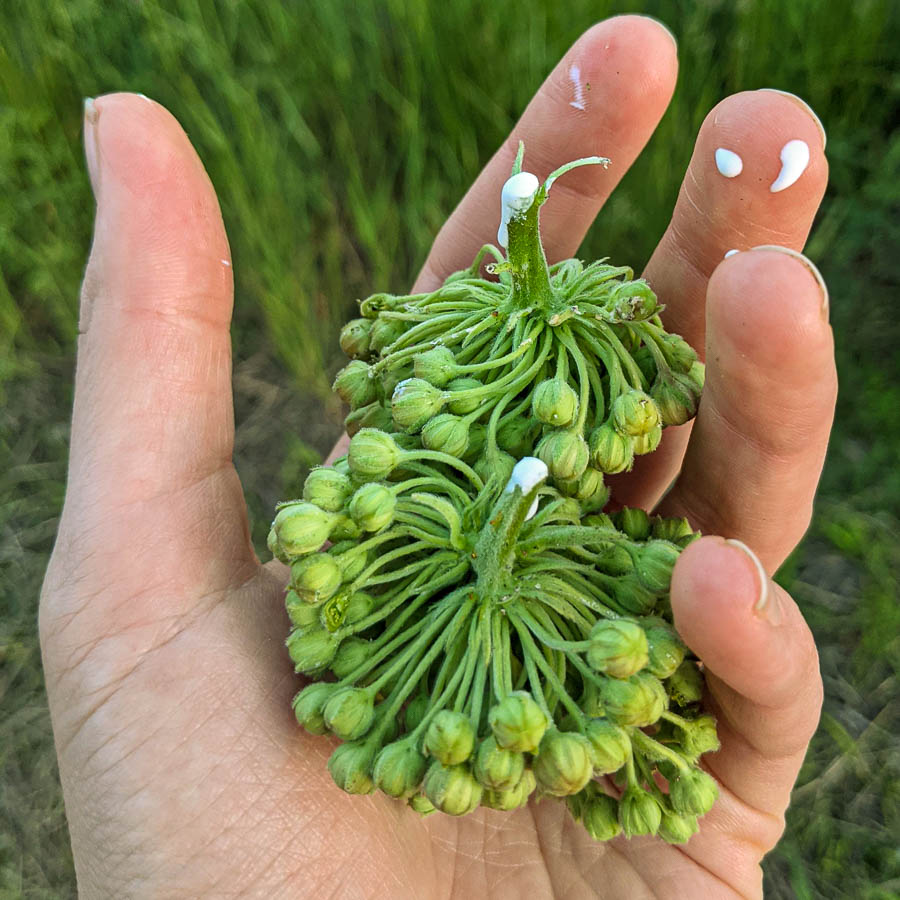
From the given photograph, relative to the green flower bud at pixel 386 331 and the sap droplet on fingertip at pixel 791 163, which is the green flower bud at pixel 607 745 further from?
the sap droplet on fingertip at pixel 791 163

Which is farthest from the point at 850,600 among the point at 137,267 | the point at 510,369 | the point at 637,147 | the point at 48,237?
the point at 48,237

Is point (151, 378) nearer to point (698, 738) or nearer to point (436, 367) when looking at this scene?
point (436, 367)

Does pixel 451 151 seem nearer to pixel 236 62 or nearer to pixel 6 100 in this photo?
pixel 236 62

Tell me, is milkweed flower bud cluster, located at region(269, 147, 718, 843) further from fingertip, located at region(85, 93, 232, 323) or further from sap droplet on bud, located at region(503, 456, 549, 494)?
fingertip, located at region(85, 93, 232, 323)

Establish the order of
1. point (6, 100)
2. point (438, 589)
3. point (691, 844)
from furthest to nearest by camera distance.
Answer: point (6, 100), point (691, 844), point (438, 589)

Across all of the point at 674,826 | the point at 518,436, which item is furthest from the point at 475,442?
the point at 674,826
